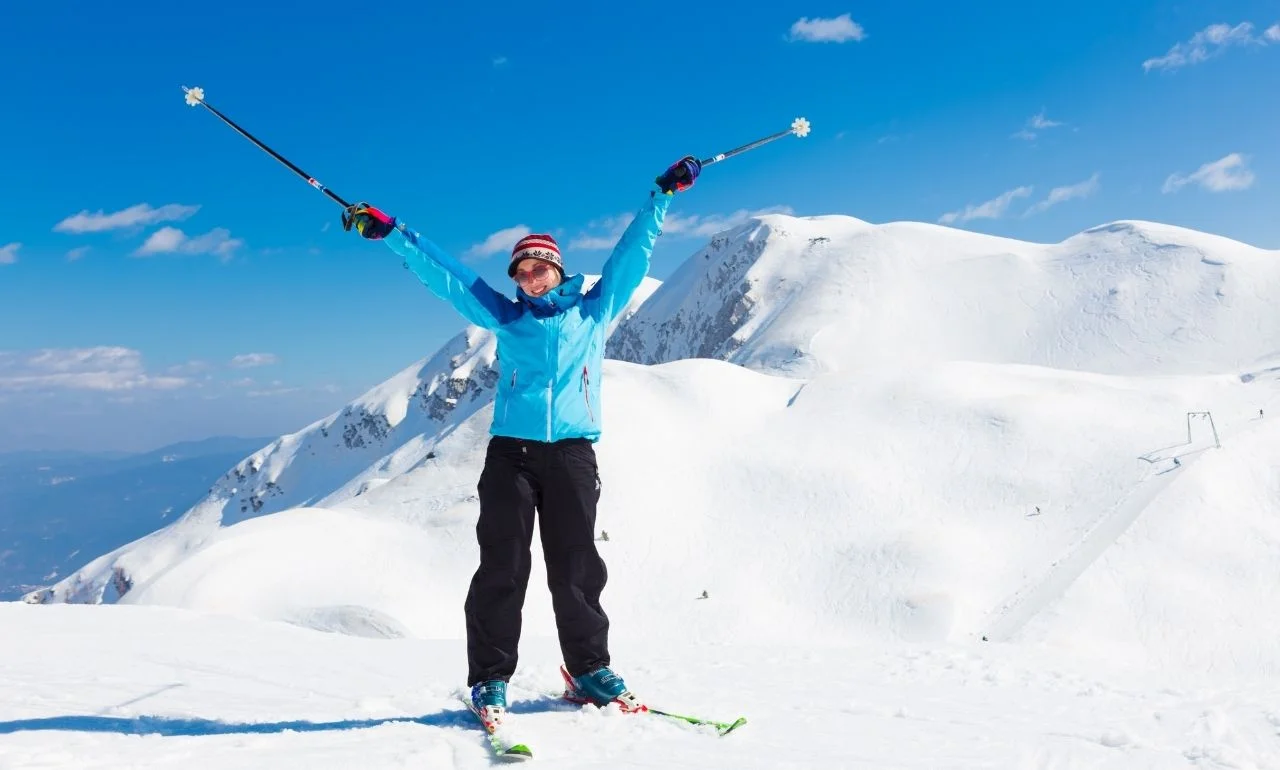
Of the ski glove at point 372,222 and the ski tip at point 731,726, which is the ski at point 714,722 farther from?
the ski glove at point 372,222

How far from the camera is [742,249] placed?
123125 mm

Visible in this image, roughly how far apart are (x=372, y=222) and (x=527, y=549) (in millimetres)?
2957

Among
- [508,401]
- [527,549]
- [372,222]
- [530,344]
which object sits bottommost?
[527,549]

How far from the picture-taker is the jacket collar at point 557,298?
6230 mm

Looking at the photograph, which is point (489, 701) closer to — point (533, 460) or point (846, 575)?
point (533, 460)

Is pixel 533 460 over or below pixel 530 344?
below

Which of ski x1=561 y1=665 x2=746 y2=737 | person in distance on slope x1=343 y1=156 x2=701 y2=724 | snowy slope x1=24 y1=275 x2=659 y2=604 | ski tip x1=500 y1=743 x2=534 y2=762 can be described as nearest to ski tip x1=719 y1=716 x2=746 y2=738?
ski x1=561 y1=665 x2=746 y2=737

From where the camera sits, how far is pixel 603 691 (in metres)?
6.07

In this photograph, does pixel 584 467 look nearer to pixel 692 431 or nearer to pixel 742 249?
pixel 692 431

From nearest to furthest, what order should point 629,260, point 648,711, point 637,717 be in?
point 637,717 < point 648,711 < point 629,260

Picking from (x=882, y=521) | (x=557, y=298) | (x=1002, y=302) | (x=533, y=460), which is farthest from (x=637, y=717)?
(x=1002, y=302)

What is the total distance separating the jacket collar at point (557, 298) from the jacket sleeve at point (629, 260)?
131 millimetres

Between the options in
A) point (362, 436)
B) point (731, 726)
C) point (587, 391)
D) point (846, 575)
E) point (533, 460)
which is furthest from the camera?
point (362, 436)

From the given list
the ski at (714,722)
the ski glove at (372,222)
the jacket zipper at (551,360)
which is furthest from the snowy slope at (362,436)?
the ski at (714,722)
